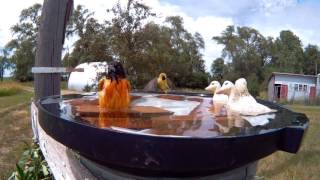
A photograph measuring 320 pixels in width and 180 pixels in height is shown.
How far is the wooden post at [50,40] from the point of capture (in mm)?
4863

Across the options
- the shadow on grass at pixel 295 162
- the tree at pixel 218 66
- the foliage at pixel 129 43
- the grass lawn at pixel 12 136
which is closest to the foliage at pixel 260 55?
the tree at pixel 218 66

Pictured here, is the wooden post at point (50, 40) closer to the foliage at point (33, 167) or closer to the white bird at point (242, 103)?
the foliage at point (33, 167)

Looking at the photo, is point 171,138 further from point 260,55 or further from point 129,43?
point 260,55

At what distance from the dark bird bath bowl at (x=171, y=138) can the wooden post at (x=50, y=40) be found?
6.19 feet

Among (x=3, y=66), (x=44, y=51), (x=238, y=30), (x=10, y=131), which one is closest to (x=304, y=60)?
(x=238, y=30)

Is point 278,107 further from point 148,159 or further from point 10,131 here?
point 10,131

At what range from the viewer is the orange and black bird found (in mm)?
3221

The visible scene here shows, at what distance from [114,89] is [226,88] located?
849 millimetres

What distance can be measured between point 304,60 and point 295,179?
61209mm

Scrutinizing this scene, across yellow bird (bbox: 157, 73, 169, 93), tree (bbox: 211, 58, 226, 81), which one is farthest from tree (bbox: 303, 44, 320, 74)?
yellow bird (bbox: 157, 73, 169, 93)

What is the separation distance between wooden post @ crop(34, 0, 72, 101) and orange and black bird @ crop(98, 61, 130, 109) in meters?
1.75

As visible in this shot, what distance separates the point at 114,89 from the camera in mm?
3221

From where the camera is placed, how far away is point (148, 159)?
237 centimetres

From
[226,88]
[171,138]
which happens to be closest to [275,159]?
[226,88]
